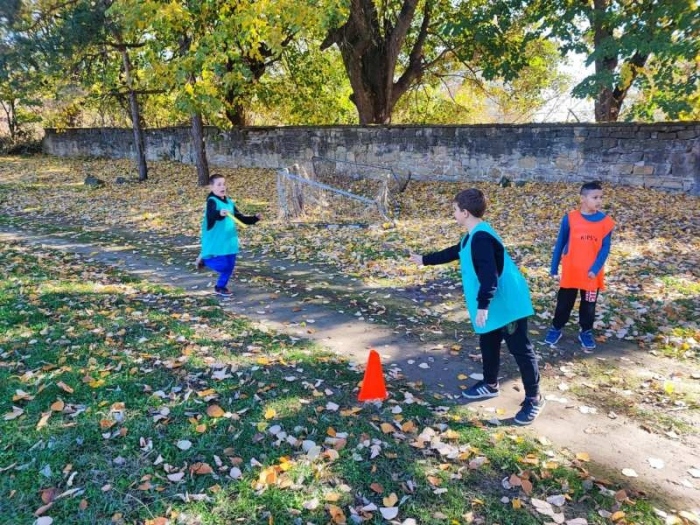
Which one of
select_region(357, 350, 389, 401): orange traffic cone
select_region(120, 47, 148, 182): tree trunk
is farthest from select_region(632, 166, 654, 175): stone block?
select_region(120, 47, 148, 182): tree trunk

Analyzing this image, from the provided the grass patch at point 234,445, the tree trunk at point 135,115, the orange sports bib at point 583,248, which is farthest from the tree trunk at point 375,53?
the grass patch at point 234,445

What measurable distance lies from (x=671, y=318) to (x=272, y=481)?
16.8 ft

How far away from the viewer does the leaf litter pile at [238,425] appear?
9.98 feet

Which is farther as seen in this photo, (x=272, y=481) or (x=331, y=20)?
(x=331, y=20)

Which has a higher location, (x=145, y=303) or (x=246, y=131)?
(x=246, y=131)

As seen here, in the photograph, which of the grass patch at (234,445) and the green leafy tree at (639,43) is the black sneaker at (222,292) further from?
the green leafy tree at (639,43)

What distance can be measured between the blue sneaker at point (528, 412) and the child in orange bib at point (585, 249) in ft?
5.12

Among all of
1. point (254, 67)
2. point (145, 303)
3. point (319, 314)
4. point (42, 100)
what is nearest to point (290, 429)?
point (319, 314)

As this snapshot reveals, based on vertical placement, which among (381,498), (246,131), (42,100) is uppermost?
(42,100)

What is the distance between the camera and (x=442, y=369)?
4.88m

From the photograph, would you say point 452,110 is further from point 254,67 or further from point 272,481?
point 272,481

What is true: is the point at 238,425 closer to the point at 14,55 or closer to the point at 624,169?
the point at 624,169

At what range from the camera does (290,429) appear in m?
3.76

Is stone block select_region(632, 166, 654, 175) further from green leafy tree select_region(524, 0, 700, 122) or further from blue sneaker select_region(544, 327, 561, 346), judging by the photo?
blue sneaker select_region(544, 327, 561, 346)
